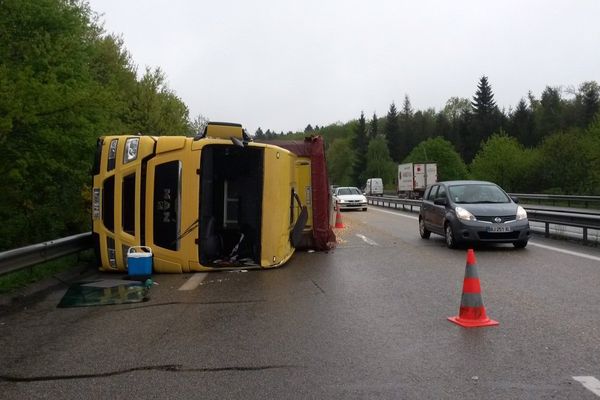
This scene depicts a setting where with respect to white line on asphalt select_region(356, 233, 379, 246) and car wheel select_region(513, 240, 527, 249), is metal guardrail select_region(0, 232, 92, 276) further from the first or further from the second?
car wheel select_region(513, 240, 527, 249)

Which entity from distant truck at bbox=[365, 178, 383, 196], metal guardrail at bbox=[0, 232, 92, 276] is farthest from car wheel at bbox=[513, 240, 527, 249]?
distant truck at bbox=[365, 178, 383, 196]

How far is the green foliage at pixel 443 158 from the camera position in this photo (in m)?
91.9

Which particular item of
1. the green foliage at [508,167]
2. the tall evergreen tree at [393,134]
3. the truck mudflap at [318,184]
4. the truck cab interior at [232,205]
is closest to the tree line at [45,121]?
the truck cab interior at [232,205]

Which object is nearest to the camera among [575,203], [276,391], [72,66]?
[276,391]

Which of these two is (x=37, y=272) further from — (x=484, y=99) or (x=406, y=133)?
(x=406, y=133)

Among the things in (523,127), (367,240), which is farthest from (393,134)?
(367,240)

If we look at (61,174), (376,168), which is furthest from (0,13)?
(376,168)

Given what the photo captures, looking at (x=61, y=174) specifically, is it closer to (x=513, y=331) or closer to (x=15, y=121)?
(x=15, y=121)

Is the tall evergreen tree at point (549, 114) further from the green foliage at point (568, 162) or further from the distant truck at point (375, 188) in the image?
the green foliage at point (568, 162)

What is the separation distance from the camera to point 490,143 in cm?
6675

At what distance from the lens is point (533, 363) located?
4.80 metres

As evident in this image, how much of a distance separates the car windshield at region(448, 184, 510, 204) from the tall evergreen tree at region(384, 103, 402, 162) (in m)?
104

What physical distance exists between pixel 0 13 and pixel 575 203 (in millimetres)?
32956

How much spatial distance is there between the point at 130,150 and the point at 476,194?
825 centimetres
